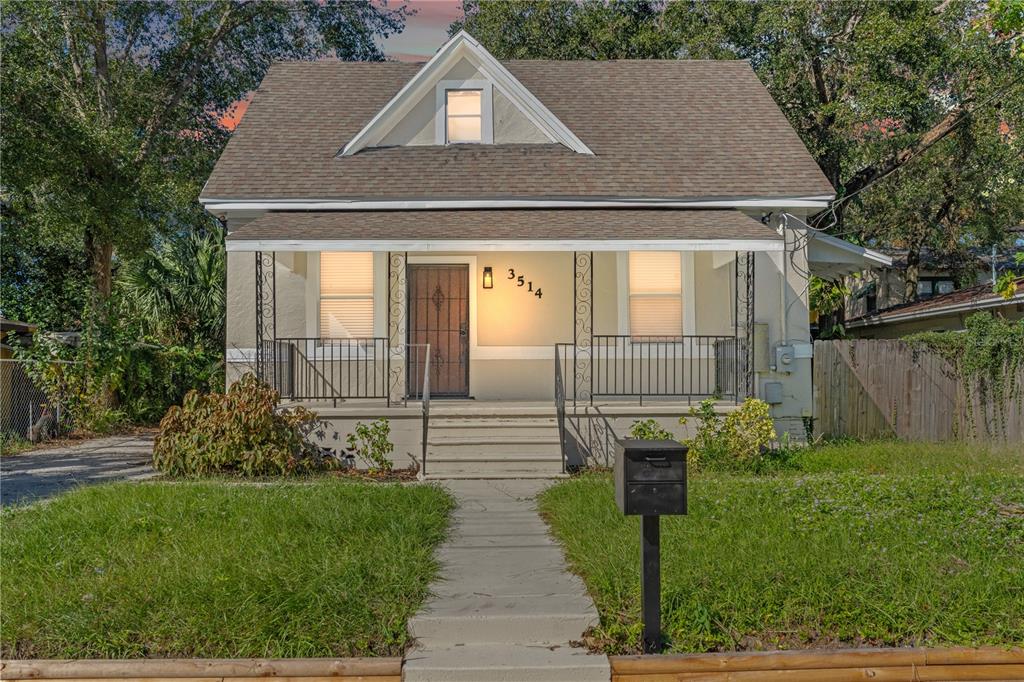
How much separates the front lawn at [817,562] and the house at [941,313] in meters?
8.85

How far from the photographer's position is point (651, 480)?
5293 mm

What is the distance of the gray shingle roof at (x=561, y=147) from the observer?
13.6 m

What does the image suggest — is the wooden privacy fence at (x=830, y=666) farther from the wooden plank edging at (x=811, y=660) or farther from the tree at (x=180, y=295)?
the tree at (x=180, y=295)

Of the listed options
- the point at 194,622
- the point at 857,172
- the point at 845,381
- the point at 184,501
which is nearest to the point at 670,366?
the point at 845,381

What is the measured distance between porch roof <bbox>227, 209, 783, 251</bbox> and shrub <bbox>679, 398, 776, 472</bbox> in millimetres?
2265

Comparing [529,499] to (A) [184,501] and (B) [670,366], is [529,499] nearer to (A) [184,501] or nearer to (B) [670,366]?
(A) [184,501]

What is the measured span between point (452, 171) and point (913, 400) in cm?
842

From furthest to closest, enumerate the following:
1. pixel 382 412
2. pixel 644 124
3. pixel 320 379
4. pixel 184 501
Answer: pixel 644 124 → pixel 320 379 → pixel 382 412 → pixel 184 501

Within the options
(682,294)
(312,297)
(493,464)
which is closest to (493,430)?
(493,464)

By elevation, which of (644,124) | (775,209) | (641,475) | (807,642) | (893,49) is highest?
(893,49)

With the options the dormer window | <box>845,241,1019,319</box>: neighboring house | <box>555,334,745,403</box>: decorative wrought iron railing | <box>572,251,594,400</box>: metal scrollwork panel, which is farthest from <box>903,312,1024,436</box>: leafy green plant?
<box>845,241,1019,319</box>: neighboring house

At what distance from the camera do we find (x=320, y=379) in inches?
524

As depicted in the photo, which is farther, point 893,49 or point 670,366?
point 893,49

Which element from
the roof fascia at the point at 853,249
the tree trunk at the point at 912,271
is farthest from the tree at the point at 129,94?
the tree trunk at the point at 912,271
